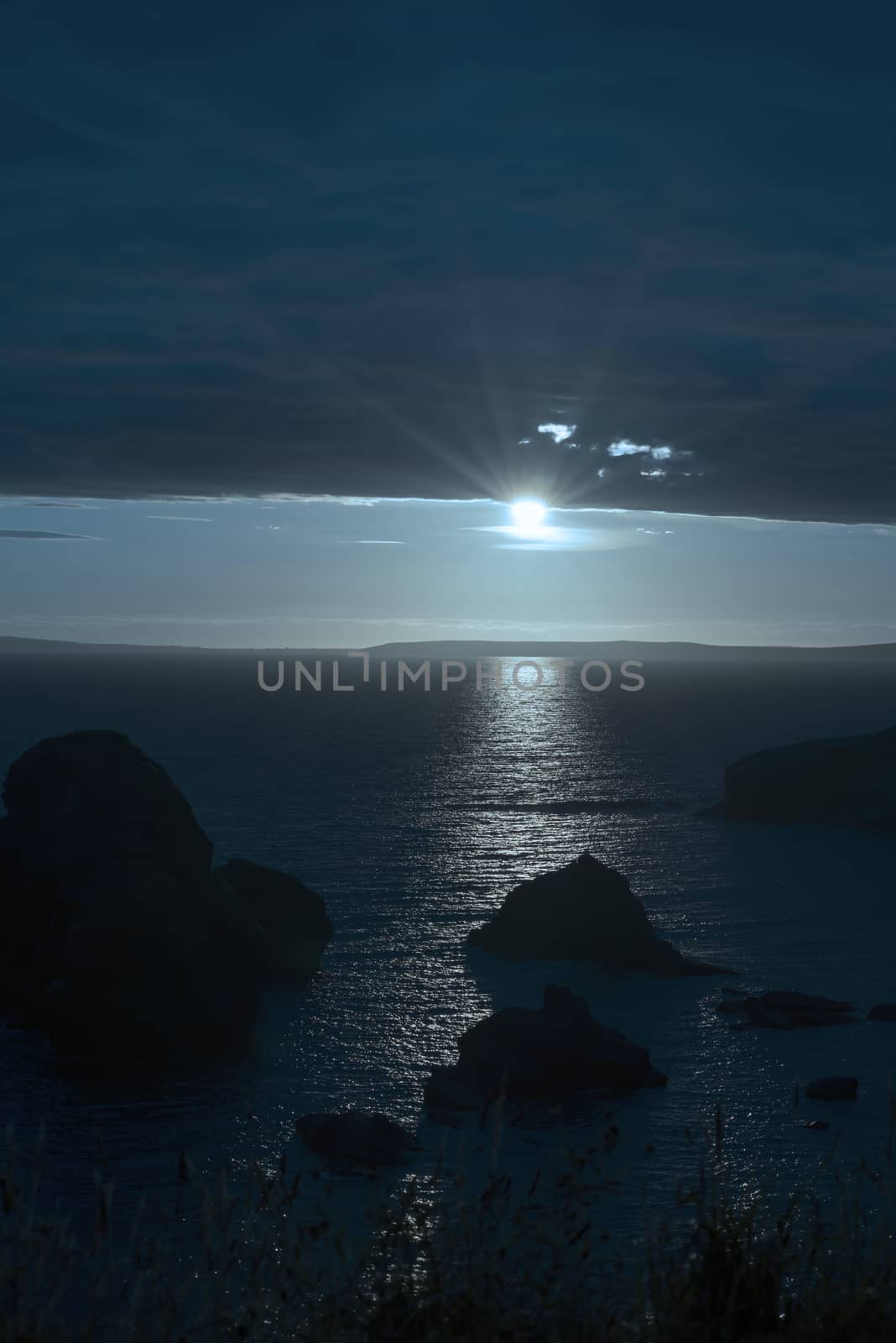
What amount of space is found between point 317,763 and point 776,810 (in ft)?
175

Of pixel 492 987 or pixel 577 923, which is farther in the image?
pixel 577 923

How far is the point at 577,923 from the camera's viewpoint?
4788 centimetres

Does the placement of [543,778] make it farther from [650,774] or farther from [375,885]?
[375,885]

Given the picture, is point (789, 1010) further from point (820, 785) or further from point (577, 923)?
point (820, 785)

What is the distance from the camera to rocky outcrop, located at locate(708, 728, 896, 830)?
88875 millimetres

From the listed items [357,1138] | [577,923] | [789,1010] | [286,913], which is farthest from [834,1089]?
[286,913]

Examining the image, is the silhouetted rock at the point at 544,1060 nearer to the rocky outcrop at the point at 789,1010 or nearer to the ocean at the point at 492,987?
the ocean at the point at 492,987

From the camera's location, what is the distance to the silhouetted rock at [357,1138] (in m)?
25.8

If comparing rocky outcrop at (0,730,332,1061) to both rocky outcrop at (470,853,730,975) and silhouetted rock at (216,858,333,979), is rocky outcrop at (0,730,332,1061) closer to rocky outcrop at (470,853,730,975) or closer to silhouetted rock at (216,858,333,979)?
silhouetted rock at (216,858,333,979)

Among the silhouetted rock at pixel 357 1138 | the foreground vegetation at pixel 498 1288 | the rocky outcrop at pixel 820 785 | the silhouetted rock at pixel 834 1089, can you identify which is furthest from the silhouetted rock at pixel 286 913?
the rocky outcrop at pixel 820 785

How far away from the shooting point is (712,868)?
6900cm

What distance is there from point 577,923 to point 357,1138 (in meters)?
22.8

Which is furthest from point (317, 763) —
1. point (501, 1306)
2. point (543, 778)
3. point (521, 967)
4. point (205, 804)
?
point (501, 1306)

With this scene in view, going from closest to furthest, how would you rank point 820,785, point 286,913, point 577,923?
1. point 286,913
2. point 577,923
3. point 820,785
